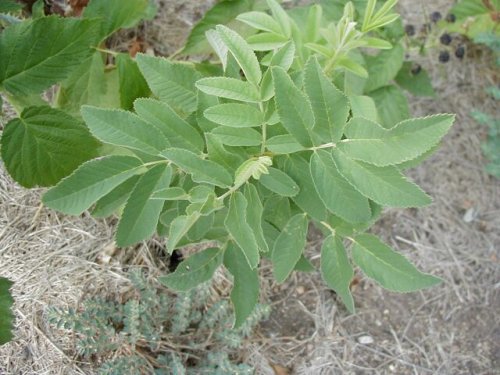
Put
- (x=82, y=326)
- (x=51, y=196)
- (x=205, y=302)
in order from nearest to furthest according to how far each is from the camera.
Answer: (x=51, y=196), (x=82, y=326), (x=205, y=302)

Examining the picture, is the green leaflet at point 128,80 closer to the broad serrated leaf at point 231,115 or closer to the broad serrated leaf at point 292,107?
the broad serrated leaf at point 231,115

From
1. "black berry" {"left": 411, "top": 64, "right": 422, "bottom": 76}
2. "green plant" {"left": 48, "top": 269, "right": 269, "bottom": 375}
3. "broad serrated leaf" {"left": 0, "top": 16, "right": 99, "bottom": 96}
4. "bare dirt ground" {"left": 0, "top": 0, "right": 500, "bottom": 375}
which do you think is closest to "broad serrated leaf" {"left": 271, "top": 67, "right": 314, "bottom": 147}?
"broad serrated leaf" {"left": 0, "top": 16, "right": 99, "bottom": 96}

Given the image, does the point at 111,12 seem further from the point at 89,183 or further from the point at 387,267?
the point at 387,267

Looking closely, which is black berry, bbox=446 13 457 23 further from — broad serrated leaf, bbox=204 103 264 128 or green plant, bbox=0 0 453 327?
broad serrated leaf, bbox=204 103 264 128

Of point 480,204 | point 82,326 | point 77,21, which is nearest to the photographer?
point 77,21

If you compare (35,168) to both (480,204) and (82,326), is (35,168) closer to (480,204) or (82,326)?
(82,326)

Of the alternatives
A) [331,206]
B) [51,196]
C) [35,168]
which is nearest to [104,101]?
[35,168]
